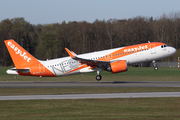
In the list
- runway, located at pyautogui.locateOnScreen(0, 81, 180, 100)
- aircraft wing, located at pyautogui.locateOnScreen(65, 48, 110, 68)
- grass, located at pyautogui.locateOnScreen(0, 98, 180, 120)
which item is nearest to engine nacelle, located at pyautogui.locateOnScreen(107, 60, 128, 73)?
aircraft wing, located at pyautogui.locateOnScreen(65, 48, 110, 68)

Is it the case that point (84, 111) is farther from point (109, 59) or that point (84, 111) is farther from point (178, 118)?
A: point (109, 59)

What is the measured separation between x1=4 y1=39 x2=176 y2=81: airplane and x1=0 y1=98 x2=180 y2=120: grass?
18.2m

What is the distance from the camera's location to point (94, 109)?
56.4ft

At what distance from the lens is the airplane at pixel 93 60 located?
38.9m

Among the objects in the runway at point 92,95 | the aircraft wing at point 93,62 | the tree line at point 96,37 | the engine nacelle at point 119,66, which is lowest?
the runway at point 92,95

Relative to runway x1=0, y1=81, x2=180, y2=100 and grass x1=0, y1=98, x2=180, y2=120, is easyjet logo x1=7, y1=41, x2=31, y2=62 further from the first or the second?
grass x1=0, y1=98, x2=180, y2=120

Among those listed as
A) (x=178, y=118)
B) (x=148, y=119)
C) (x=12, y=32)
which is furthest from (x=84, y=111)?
(x=12, y=32)

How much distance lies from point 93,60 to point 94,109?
21693mm

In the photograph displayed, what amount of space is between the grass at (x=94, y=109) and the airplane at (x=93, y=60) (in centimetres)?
1819

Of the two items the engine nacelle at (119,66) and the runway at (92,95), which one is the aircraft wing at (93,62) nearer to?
the engine nacelle at (119,66)

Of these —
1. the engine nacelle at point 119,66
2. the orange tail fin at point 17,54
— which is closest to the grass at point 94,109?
the engine nacelle at point 119,66

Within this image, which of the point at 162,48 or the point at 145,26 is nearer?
the point at 162,48

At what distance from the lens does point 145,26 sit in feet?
354

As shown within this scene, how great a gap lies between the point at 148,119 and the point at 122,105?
459 cm
